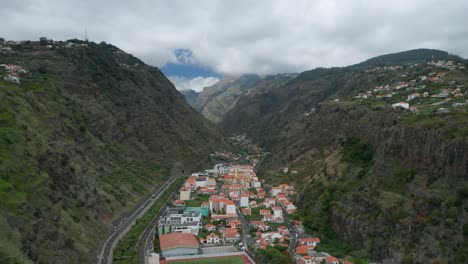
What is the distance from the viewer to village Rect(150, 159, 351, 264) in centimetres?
4003

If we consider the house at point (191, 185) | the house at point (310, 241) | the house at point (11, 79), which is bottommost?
the house at point (310, 241)

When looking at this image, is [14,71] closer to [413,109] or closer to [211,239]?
[211,239]

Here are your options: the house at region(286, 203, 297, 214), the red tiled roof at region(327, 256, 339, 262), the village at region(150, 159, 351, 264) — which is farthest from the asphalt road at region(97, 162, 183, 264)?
the house at region(286, 203, 297, 214)

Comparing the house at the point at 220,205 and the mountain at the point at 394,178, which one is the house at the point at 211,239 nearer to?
the house at the point at 220,205

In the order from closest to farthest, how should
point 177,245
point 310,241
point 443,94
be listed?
1. point 177,245
2. point 310,241
3. point 443,94

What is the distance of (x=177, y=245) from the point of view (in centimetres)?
3972

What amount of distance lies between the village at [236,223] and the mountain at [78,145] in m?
8.01

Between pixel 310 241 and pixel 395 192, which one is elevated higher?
pixel 395 192

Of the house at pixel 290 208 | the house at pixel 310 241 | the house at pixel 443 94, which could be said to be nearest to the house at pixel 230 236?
the house at pixel 310 241

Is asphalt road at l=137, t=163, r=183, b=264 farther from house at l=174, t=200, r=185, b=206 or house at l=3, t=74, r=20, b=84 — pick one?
house at l=3, t=74, r=20, b=84

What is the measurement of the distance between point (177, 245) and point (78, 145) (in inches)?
1076

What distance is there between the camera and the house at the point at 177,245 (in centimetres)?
3925

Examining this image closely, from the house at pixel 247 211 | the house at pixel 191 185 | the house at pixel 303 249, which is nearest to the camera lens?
the house at pixel 303 249

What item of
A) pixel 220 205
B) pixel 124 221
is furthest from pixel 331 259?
pixel 124 221
